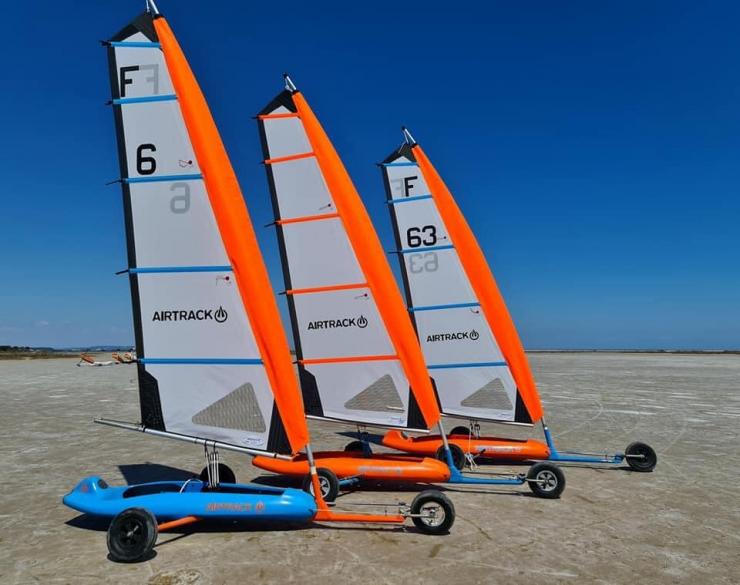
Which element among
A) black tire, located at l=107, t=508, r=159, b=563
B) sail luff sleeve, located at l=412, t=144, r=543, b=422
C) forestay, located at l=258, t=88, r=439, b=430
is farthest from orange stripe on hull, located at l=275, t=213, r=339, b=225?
black tire, located at l=107, t=508, r=159, b=563

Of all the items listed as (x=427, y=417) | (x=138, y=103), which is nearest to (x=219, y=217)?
(x=138, y=103)

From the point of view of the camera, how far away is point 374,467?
7547 millimetres

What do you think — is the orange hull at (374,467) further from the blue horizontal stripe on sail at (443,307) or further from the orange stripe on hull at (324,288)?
the blue horizontal stripe on sail at (443,307)

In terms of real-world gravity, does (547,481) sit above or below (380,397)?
below

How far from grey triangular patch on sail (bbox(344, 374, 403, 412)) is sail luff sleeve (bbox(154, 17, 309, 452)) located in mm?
2218

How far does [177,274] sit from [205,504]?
2.71m

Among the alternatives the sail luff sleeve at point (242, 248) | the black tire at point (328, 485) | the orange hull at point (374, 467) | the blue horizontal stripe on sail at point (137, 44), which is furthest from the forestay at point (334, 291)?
the blue horizontal stripe on sail at point (137, 44)

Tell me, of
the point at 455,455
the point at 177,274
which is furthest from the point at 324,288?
the point at 455,455

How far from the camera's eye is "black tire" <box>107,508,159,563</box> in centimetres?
486

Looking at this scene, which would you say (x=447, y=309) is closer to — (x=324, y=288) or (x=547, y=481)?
(x=324, y=288)

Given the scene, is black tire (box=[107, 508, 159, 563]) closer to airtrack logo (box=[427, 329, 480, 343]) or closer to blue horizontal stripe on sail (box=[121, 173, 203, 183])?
blue horizontal stripe on sail (box=[121, 173, 203, 183])

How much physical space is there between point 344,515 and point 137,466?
5.19m

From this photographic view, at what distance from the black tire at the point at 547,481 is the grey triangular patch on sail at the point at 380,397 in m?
2.19

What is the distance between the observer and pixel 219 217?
6020 mm
